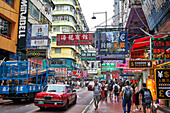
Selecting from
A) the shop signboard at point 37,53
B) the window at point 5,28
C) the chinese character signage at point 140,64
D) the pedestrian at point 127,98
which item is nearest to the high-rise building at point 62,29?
the shop signboard at point 37,53

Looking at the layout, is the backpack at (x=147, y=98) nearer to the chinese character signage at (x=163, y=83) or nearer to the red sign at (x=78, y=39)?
the chinese character signage at (x=163, y=83)

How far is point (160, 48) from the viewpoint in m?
8.39

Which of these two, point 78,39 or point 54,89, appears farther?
point 78,39

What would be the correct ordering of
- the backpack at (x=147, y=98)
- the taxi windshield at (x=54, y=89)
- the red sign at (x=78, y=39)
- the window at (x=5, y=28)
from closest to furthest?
the backpack at (x=147, y=98), the taxi windshield at (x=54, y=89), the red sign at (x=78, y=39), the window at (x=5, y=28)

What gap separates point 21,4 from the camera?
2255 centimetres

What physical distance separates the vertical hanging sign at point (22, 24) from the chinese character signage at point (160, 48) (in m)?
16.7

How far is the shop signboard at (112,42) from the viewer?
16.6m

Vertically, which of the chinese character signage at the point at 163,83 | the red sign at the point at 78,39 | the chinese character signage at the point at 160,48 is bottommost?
the chinese character signage at the point at 163,83

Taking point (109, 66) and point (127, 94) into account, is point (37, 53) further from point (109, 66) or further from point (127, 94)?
point (109, 66)

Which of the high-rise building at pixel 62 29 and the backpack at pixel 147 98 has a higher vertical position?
the high-rise building at pixel 62 29

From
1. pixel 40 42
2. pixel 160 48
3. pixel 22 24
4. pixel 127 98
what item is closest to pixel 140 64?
pixel 127 98

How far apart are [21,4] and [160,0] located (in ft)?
55.5

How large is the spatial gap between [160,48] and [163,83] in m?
1.58

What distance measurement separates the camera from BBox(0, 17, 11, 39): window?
20867mm
